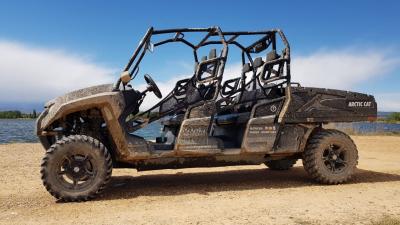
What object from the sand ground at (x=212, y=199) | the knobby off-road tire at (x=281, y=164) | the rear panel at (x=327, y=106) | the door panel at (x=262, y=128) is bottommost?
the sand ground at (x=212, y=199)

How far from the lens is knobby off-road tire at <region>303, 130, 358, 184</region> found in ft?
25.7

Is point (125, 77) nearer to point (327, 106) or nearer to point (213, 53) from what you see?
point (213, 53)

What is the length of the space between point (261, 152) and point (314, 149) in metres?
0.99

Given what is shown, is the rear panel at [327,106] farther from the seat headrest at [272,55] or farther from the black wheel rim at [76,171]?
the black wheel rim at [76,171]

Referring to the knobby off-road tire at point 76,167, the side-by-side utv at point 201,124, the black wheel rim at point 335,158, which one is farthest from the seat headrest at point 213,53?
the knobby off-road tire at point 76,167

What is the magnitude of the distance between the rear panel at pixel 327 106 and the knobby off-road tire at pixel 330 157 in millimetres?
341

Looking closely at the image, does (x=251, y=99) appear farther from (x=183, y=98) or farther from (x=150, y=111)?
(x=150, y=111)

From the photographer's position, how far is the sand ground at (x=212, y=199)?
5.36 metres

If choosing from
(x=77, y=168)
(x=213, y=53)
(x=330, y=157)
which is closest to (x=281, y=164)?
(x=330, y=157)

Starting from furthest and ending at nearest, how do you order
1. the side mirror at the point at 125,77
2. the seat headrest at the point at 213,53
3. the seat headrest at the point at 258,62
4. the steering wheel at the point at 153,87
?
the seat headrest at the point at 258,62 → the seat headrest at the point at 213,53 → the steering wheel at the point at 153,87 → the side mirror at the point at 125,77

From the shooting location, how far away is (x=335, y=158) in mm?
8039

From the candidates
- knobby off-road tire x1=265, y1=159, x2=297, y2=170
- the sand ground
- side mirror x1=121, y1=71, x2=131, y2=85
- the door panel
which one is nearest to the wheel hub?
the sand ground

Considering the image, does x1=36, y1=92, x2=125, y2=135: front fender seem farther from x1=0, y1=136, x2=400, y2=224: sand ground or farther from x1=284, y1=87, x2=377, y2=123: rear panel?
x1=284, y1=87, x2=377, y2=123: rear panel

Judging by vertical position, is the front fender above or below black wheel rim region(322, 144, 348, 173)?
above
